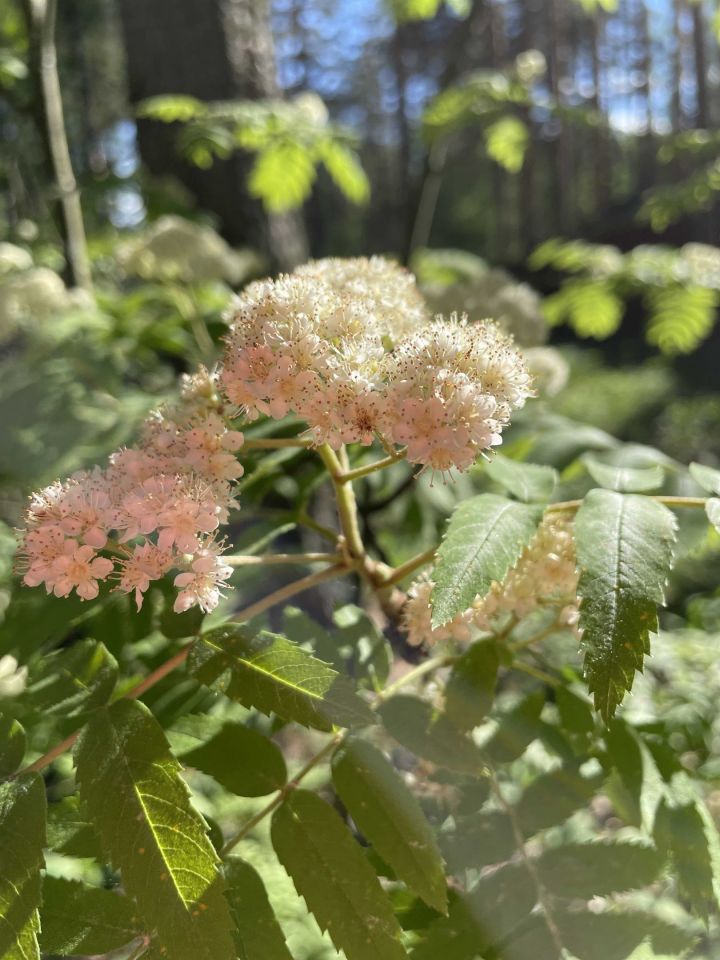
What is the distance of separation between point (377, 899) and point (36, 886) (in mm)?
235

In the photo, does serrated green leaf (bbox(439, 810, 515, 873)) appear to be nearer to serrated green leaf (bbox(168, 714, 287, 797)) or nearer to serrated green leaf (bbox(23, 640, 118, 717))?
serrated green leaf (bbox(168, 714, 287, 797))

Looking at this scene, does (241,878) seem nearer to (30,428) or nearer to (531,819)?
(531,819)

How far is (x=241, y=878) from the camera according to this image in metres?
0.61

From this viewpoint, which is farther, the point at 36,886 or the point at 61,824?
the point at 61,824

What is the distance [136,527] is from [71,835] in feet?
0.83

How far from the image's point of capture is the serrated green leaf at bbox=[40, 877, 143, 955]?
1.89 feet

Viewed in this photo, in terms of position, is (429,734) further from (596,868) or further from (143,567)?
(143,567)

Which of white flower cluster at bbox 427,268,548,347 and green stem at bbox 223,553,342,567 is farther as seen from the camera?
white flower cluster at bbox 427,268,548,347

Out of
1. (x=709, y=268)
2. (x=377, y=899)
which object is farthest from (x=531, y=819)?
(x=709, y=268)

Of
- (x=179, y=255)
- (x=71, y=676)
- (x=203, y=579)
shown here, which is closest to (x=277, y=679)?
(x=203, y=579)

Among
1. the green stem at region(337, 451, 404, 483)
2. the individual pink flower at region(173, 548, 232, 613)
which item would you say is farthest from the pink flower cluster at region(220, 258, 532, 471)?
the individual pink flower at region(173, 548, 232, 613)

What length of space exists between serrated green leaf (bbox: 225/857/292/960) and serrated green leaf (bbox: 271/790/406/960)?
1.5 inches

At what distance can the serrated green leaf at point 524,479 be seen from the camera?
2.41 ft

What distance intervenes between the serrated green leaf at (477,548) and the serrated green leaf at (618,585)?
0.16 ft
